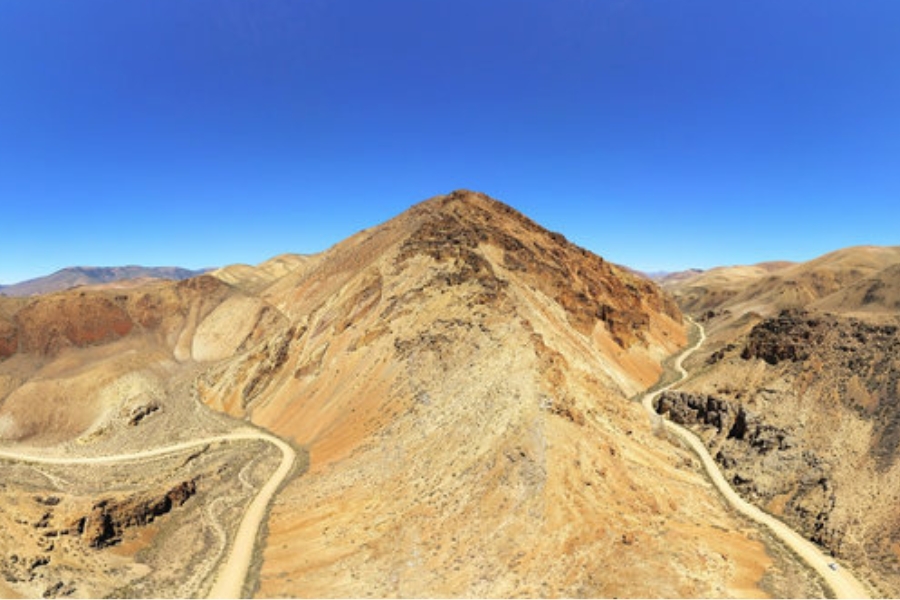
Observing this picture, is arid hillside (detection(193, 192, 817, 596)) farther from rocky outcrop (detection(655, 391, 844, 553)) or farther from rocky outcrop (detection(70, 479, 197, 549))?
rocky outcrop (detection(70, 479, 197, 549))

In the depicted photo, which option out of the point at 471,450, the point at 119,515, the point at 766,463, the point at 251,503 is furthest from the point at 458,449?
the point at 766,463

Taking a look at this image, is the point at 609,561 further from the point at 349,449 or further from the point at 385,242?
the point at 385,242

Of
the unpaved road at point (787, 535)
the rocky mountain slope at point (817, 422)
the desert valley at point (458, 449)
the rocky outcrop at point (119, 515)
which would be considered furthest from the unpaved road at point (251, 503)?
the rocky mountain slope at point (817, 422)

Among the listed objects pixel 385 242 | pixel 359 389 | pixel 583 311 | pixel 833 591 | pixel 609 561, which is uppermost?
pixel 385 242

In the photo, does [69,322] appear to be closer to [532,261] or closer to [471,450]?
[532,261]

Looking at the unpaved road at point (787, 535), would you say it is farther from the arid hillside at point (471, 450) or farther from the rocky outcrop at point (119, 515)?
the rocky outcrop at point (119, 515)

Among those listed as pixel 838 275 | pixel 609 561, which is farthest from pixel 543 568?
pixel 838 275
